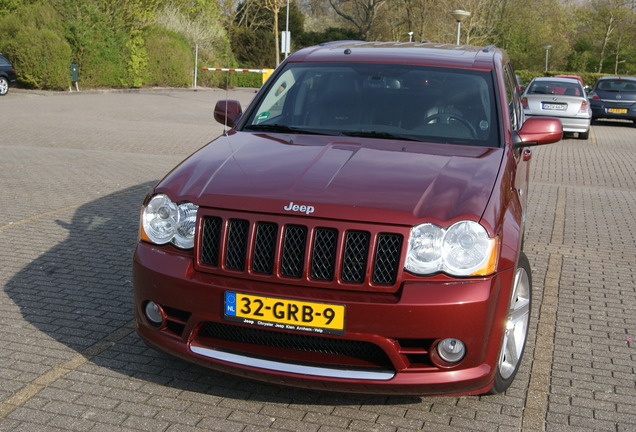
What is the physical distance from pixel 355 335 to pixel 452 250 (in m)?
0.59

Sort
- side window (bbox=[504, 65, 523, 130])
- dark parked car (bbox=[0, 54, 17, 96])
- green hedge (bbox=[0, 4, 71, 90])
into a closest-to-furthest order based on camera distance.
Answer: side window (bbox=[504, 65, 523, 130])
dark parked car (bbox=[0, 54, 17, 96])
green hedge (bbox=[0, 4, 71, 90])

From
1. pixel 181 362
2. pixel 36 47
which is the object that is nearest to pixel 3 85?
pixel 36 47

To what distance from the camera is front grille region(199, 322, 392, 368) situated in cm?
367

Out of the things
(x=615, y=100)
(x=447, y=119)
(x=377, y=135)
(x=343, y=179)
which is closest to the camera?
(x=343, y=179)

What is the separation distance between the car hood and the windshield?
225 mm

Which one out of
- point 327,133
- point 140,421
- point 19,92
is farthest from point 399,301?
point 19,92

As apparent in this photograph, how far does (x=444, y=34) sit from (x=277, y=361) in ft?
164

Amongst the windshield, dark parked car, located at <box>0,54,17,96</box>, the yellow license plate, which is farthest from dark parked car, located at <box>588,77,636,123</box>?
the yellow license plate

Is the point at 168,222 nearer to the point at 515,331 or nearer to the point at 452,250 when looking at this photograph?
the point at 452,250

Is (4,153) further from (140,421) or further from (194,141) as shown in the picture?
(140,421)

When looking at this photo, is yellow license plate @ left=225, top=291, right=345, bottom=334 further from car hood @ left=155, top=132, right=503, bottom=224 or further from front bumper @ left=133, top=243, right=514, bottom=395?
car hood @ left=155, top=132, right=503, bottom=224

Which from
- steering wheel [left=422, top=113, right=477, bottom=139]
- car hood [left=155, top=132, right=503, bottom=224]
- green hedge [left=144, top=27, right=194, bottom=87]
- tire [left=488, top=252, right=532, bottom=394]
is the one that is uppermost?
steering wheel [left=422, top=113, right=477, bottom=139]

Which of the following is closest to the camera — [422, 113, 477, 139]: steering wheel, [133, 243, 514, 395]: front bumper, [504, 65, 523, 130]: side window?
[133, 243, 514, 395]: front bumper

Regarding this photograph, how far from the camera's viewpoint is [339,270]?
3.57 m
